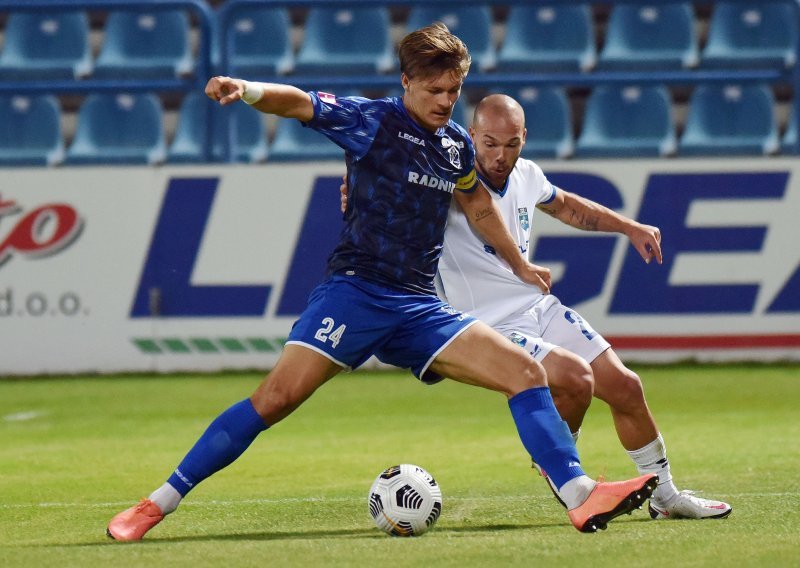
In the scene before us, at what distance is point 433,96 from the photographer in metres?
5.69

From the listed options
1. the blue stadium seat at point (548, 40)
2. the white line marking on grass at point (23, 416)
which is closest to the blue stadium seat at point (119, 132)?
the blue stadium seat at point (548, 40)

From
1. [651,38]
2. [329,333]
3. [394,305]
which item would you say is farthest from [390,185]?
[651,38]

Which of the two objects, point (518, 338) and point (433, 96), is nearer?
point (433, 96)

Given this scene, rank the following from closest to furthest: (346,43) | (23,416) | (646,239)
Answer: (646,239) < (23,416) < (346,43)

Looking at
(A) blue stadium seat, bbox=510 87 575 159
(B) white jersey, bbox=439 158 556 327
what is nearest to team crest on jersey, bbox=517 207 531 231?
(B) white jersey, bbox=439 158 556 327

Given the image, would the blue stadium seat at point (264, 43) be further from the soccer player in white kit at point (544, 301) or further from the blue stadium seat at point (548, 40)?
the soccer player in white kit at point (544, 301)

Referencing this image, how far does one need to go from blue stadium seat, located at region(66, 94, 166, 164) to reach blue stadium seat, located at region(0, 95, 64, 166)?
194 mm

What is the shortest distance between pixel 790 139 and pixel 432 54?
331 inches

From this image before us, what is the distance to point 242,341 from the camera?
492 inches

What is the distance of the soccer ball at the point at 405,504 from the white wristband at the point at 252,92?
167cm

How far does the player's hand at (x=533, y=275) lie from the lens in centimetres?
650

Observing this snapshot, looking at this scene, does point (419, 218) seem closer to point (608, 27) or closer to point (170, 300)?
point (170, 300)

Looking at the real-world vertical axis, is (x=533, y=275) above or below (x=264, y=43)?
above

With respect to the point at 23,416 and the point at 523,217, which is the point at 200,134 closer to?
the point at 23,416
